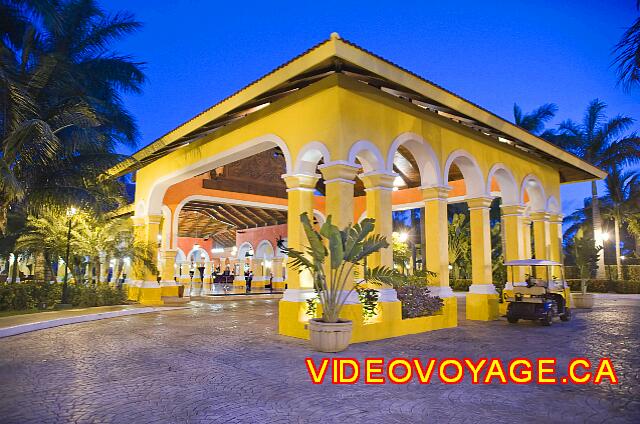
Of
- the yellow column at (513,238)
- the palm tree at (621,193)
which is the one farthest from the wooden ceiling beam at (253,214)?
the palm tree at (621,193)

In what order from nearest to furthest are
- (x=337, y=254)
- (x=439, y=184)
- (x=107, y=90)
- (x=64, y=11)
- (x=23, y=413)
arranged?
1. (x=23, y=413)
2. (x=337, y=254)
3. (x=439, y=184)
4. (x=64, y=11)
5. (x=107, y=90)

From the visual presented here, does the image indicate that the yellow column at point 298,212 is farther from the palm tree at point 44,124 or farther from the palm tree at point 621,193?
the palm tree at point 621,193

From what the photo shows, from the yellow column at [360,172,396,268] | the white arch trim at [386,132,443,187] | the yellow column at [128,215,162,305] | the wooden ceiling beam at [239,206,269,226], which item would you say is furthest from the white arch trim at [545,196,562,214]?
the wooden ceiling beam at [239,206,269,226]

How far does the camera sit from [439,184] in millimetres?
11141

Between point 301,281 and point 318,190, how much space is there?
13.6m

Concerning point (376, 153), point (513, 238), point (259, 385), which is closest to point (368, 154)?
point (376, 153)

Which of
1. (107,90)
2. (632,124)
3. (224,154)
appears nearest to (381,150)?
(224,154)

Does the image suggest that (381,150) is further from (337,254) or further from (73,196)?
(73,196)

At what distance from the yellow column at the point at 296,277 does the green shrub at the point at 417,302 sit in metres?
2.14

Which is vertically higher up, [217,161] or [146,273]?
[217,161]

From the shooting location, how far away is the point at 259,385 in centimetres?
565

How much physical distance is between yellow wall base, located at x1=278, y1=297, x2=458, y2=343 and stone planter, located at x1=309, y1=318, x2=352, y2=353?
0.96 meters

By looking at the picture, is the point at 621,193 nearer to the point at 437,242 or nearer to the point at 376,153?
the point at 437,242

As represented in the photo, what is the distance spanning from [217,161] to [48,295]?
25.5ft
